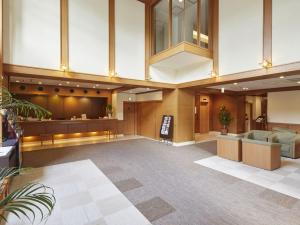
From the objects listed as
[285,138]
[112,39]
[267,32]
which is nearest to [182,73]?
[112,39]

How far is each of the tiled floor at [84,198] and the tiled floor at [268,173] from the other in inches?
110

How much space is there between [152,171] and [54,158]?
343 cm

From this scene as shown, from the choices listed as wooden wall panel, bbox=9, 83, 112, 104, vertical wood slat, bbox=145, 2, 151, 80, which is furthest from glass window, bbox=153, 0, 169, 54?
wooden wall panel, bbox=9, 83, 112, 104

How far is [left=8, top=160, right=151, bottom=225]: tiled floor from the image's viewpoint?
2527 millimetres

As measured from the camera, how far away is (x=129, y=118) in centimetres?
1039

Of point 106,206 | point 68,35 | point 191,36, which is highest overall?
point 191,36

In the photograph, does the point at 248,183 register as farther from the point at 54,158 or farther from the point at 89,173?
the point at 54,158

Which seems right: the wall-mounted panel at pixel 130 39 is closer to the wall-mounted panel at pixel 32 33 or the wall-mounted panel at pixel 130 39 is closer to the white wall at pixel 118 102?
the wall-mounted panel at pixel 32 33

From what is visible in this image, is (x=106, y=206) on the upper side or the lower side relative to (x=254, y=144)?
lower

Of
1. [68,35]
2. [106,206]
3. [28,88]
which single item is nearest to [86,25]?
[68,35]

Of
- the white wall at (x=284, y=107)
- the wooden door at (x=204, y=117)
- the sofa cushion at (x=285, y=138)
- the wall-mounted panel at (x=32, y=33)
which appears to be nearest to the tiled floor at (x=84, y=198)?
the wall-mounted panel at (x=32, y=33)

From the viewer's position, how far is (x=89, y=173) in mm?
4285

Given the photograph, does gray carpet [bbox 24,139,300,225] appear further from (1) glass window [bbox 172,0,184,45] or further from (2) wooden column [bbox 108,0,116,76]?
(1) glass window [bbox 172,0,184,45]

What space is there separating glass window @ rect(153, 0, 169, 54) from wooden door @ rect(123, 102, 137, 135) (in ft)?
13.9
